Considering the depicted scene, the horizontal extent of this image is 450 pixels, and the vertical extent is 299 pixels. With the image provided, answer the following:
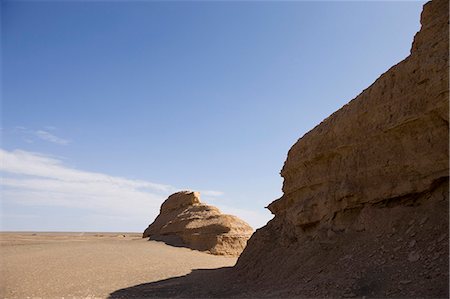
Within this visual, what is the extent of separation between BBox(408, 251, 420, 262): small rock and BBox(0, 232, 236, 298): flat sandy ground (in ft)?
34.6

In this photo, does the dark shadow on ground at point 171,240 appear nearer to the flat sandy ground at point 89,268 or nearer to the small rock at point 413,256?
the flat sandy ground at point 89,268

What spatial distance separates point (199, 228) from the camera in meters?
31.8

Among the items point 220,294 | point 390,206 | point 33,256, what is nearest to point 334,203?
point 390,206

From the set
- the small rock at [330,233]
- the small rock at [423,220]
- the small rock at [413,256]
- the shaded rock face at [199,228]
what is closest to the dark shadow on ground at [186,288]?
the small rock at [330,233]

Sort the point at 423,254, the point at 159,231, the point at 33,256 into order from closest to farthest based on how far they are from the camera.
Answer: the point at 423,254 < the point at 33,256 < the point at 159,231

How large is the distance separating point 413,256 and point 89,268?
53.7 feet

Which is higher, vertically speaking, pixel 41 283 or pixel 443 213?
pixel 443 213

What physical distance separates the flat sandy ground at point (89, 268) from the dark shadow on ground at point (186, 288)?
807 mm

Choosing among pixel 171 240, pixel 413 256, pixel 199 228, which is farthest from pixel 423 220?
pixel 171 240

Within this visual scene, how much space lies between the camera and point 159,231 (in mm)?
35781

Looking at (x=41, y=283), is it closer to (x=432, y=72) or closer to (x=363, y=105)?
(x=363, y=105)

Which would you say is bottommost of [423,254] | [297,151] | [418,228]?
[423,254]

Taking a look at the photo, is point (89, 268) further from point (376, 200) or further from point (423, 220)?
point (423, 220)

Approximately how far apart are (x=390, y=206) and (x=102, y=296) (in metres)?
10.5
